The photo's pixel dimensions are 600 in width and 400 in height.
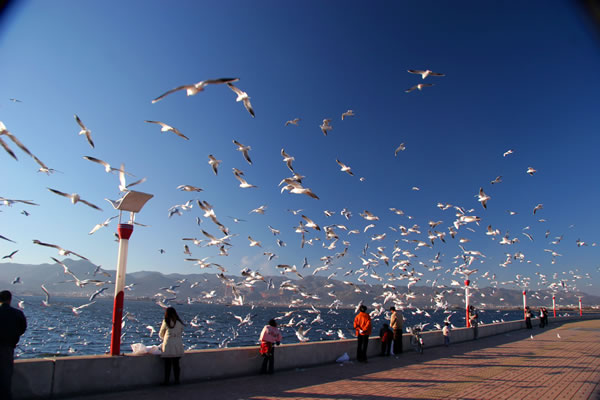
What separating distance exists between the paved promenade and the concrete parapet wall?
28 centimetres

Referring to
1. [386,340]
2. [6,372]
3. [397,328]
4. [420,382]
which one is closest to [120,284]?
[6,372]

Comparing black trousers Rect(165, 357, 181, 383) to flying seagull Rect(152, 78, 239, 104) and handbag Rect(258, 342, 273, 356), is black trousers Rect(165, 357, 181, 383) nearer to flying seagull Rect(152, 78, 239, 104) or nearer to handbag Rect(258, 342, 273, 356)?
handbag Rect(258, 342, 273, 356)

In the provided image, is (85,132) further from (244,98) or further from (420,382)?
(420,382)

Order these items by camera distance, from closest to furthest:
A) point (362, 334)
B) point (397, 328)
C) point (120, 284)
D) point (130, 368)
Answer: point (130, 368)
point (120, 284)
point (362, 334)
point (397, 328)

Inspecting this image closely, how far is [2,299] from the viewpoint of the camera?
5535 mm

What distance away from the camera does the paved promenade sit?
716cm

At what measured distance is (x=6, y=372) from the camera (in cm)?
528

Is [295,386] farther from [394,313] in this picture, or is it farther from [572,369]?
[572,369]

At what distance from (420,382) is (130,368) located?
6269 mm

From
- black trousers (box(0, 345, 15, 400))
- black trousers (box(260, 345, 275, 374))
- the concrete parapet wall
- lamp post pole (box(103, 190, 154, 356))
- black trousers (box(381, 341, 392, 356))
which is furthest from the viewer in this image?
black trousers (box(381, 341, 392, 356))

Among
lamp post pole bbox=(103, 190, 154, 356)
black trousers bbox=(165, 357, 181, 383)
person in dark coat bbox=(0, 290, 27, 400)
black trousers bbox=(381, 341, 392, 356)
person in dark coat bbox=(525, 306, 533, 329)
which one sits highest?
lamp post pole bbox=(103, 190, 154, 356)

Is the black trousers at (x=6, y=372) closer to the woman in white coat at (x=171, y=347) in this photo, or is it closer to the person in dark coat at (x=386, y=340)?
the woman in white coat at (x=171, y=347)

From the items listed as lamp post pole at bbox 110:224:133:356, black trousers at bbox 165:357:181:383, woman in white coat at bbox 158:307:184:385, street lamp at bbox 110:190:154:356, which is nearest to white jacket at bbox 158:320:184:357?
woman in white coat at bbox 158:307:184:385

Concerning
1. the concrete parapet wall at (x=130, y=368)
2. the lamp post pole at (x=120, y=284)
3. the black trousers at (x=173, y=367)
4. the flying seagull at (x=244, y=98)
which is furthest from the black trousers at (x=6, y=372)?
the flying seagull at (x=244, y=98)
